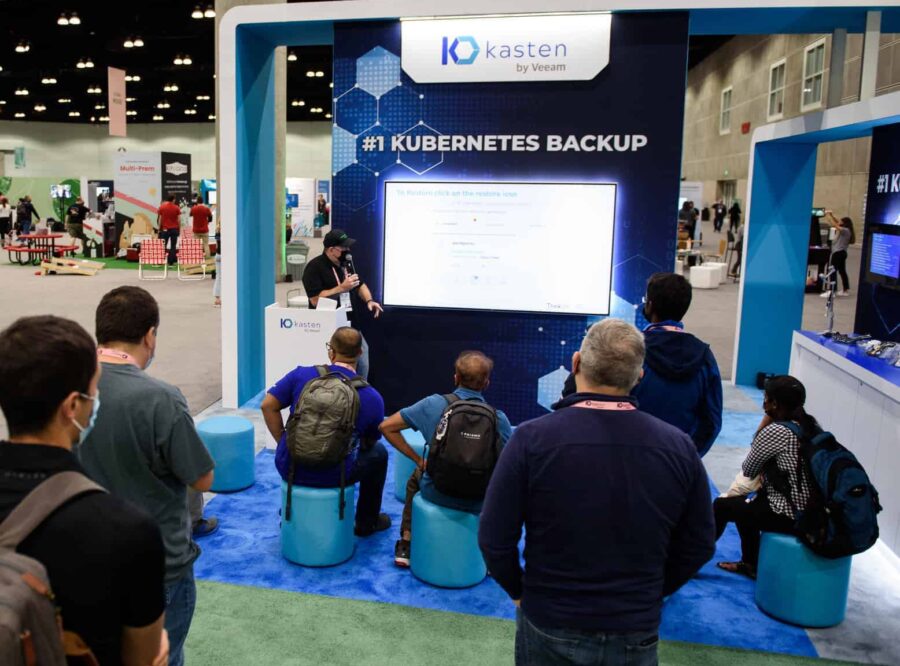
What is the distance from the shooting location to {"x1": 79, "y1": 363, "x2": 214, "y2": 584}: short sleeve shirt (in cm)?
212

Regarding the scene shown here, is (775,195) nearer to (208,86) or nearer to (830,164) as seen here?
(830,164)

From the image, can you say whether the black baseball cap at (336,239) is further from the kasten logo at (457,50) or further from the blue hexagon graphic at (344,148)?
the kasten logo at (457,50)

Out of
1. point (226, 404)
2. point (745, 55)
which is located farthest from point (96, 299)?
point (745, 55)

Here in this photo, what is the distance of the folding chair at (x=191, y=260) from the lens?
14.9 m

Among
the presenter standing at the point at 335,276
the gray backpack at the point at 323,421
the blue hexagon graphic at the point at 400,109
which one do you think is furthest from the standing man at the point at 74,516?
the blue hexagon graphic at the point at 400,109

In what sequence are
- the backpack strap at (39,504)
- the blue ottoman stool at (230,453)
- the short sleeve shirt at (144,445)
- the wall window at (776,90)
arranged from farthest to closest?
the wall window at (776,90), the blue ottoman stool at (230,453), the short sleeve shirt at (144,445), the backpack strap at (39,504)

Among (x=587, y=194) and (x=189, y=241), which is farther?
(x=189, y=241)

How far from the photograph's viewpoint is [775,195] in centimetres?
729

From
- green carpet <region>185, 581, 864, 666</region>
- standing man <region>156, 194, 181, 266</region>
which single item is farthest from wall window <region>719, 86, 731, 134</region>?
green carpet <region>185, 581, 864, 666</region>

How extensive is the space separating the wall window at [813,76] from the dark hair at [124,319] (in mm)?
21284

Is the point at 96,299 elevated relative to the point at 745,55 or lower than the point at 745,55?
lower

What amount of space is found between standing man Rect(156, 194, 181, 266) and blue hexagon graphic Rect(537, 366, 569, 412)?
424 inches

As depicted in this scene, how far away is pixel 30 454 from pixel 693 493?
1.35m

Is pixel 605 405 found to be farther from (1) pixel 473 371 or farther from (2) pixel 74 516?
(1) pixel 473 371
